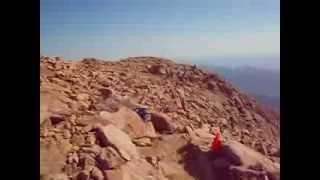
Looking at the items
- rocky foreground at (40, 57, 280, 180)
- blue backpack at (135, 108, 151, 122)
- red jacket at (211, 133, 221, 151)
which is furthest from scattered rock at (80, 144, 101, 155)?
red jacket at (211, 133, 221, 151)

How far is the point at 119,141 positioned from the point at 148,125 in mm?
164

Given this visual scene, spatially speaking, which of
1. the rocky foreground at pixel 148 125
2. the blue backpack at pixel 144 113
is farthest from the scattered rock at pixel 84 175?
the blue backpack at pixel 144 113

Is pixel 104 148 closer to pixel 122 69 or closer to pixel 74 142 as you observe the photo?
Result: pixel 74 142

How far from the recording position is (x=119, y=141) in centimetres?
190

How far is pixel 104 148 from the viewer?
1.93 metres

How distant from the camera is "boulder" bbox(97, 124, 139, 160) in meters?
1.87

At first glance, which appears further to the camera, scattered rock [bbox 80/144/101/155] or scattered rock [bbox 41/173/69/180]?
scattered rock [bbox 80/144/101/155]

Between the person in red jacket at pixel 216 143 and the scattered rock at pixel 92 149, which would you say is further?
the scattered rock at pixel 92 149

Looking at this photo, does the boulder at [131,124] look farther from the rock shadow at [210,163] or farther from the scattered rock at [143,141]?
the rock shadow at [210,163]

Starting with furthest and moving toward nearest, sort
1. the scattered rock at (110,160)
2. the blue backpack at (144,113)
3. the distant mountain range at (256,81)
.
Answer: the blue backpack at (144,113)
the scattered rock at (110,160)
the distant mountain range at (256,81)

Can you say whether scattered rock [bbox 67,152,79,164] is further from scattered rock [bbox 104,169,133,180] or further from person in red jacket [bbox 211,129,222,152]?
person in red jacket [bbox 211,129,222,152]

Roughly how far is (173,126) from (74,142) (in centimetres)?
52

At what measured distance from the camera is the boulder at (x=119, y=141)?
1.87m
